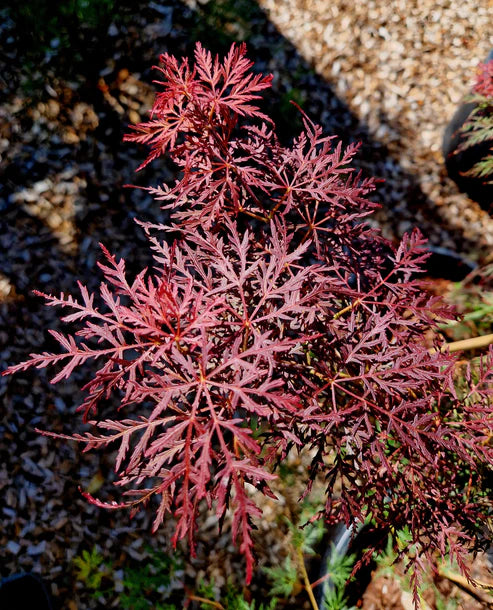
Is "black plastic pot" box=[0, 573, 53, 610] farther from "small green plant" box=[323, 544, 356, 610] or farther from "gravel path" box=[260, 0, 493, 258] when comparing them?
"gravel path" box=[260, 0, 493, 258]

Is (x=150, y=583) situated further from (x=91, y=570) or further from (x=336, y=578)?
(x=336, y=578)

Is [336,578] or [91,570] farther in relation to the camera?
[91,570]

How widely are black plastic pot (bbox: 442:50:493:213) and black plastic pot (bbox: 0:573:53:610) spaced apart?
3.59 m

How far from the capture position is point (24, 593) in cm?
220

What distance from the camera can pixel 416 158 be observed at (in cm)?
359

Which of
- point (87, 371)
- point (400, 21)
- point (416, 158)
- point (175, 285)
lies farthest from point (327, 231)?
point (400, 21)

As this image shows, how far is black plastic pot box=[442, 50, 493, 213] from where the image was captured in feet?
10.5

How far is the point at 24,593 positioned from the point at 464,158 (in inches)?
148

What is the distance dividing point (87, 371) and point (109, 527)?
0.85 m

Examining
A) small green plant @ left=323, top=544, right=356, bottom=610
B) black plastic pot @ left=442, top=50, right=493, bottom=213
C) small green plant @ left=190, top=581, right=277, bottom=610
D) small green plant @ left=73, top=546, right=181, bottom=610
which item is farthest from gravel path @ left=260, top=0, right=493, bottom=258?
small green plant @ left=73, top=546, right=181, bottom=610

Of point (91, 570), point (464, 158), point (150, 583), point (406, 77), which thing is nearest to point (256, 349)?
point (150, 583)

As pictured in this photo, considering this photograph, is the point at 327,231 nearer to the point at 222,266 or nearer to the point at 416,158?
the point at 222,266

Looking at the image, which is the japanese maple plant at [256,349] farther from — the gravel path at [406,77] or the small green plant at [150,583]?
the gravel path at [406,77]

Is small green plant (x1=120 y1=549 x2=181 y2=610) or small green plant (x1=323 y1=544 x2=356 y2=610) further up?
small green plant (x1=323 y1=544 x2=356 y2=610)
